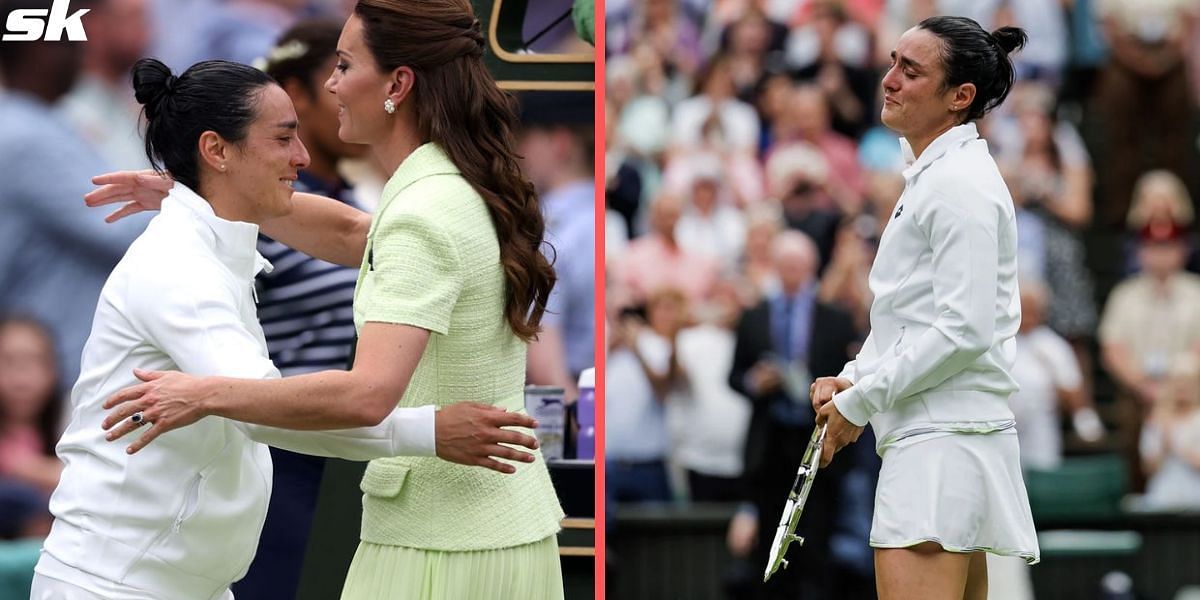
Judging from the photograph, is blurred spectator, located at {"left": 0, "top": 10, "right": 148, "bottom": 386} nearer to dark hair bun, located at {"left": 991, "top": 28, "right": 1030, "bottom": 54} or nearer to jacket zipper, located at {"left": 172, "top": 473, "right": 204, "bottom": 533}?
jacket zipper, located at {"left": 172, "top": 473, "right": 204, "bottom": 533}

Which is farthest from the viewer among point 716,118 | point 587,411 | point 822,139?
point 716,118

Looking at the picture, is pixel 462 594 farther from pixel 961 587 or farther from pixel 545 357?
pixel 545 357

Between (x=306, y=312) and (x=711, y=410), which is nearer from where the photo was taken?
(x=306, y=312)

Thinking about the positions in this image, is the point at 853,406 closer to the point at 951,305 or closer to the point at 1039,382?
the point at 951,305

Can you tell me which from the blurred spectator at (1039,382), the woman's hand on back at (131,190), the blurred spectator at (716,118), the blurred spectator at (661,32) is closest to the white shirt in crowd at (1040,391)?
the blurred spectator at (1039,382)

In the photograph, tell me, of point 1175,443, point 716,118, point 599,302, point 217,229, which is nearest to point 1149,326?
point 1175,443

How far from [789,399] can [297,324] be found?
2971mm

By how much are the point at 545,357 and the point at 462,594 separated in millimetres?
1473

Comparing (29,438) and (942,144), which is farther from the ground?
(942,144)

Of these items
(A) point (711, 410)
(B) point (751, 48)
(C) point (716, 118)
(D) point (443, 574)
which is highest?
(B) point (751, 48)

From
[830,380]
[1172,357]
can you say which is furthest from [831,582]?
[830,380]

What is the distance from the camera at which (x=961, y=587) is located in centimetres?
298

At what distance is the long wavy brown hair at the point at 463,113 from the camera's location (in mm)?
2666

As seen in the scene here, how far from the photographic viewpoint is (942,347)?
288cm
